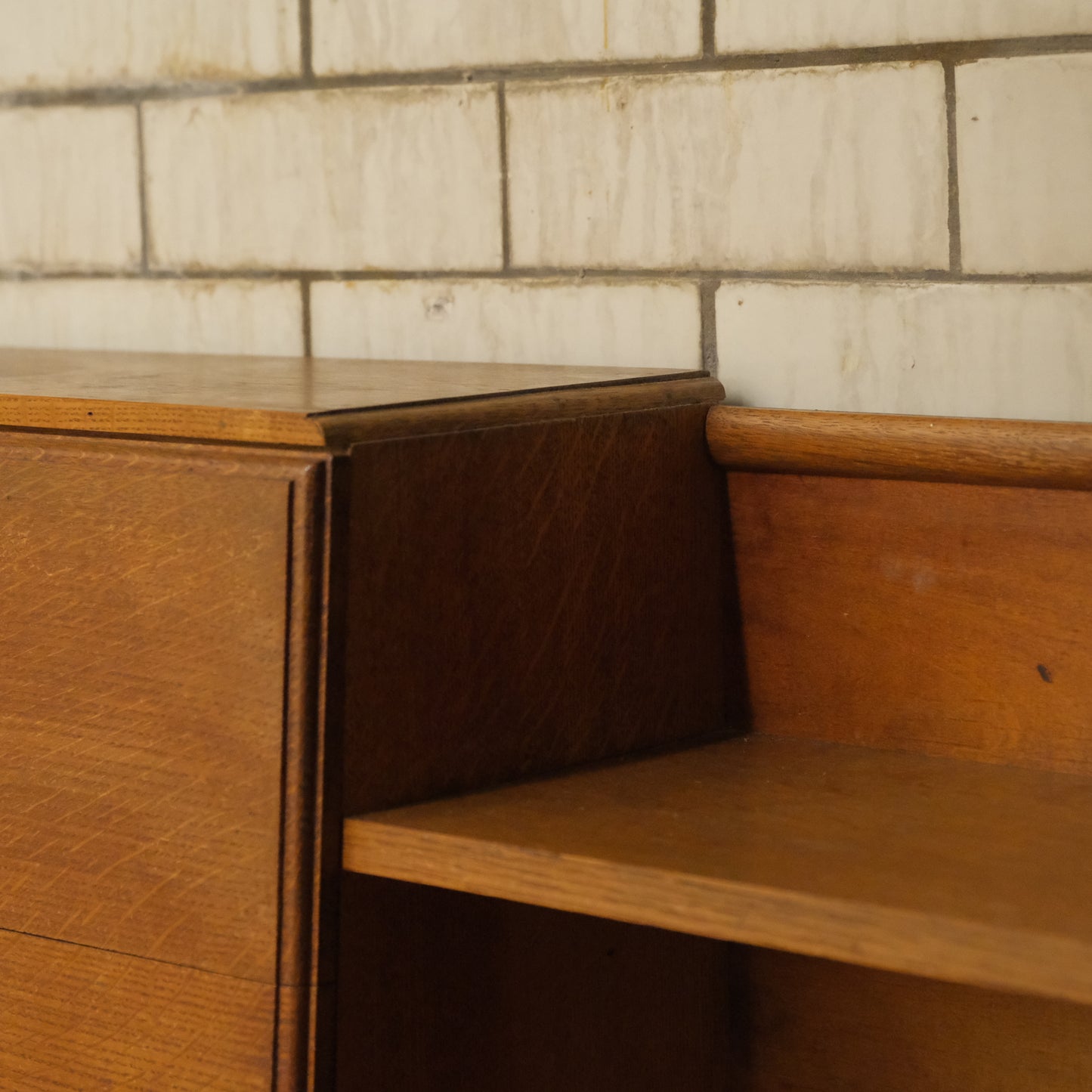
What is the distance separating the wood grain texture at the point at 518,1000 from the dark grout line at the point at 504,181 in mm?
526

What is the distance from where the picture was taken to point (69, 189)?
55.5 inches

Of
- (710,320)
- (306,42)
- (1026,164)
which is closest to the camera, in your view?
(1026,164)

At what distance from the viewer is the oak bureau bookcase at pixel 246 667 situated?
0.80m

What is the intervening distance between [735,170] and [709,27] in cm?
11

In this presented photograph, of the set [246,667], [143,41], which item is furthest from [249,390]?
[143,41]

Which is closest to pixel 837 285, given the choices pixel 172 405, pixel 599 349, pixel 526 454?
pixel 599 349

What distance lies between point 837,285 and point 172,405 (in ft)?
1.62

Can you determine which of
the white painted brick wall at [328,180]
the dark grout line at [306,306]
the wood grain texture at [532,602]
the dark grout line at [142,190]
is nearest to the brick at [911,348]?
the wood grain texture at [532,602]

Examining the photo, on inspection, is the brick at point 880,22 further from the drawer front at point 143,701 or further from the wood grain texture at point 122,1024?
the wood grain texture at point 122,1024

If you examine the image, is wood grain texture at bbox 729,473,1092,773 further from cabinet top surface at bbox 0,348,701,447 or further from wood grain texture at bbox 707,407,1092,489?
cabinet top surface at bbox 0,348,701,447

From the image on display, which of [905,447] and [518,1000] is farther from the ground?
[905,447]

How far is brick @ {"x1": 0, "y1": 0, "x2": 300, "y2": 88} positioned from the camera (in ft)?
4.21

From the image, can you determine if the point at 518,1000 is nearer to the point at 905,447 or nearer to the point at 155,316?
the point at 905,447

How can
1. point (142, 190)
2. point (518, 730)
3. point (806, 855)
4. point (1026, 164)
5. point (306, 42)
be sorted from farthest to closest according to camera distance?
point (142, 190)
point (306, 42)
point (1026, 164)
point (518, 730)
point (806, 855)
